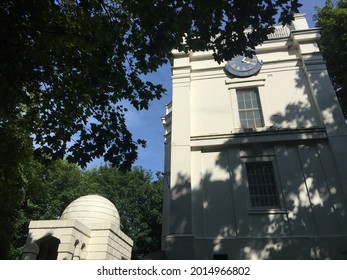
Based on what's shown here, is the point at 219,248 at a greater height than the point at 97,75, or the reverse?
the point at 97,75

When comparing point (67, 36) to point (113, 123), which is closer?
point (67, 36)

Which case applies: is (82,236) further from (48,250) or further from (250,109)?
(250,109)

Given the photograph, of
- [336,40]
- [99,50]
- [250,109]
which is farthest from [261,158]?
[336,40]

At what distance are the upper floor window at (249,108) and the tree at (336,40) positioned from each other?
6.13m

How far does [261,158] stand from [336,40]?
10.5m

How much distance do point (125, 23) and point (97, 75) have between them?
2080 millimetres

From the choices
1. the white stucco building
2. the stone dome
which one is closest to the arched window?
the stone dome

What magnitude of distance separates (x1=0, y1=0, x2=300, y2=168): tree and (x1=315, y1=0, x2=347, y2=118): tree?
12687mm

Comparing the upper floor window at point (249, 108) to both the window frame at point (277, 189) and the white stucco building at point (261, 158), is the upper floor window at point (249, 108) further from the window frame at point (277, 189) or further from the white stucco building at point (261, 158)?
the window frame at point (277, 189)

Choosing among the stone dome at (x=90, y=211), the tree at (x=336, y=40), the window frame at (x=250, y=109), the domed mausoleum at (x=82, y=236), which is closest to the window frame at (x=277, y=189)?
the window frame at (x=250, y=109)

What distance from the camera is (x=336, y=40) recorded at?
58.6 ft

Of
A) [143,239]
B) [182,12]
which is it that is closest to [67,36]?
[182,12]

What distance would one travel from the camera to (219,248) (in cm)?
1141

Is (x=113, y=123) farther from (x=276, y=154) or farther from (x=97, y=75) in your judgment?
(x=276, y=154)
